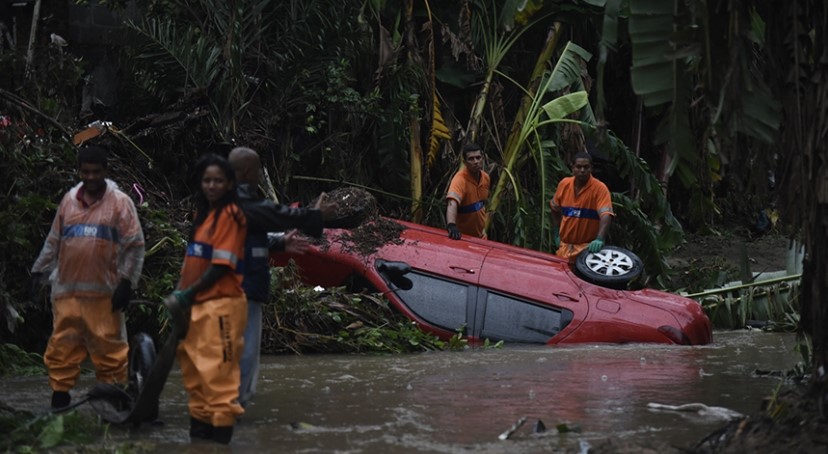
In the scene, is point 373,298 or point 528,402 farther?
point 373,298

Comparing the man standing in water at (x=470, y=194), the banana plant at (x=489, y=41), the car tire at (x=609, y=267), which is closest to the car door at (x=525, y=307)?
the car tire at (x=609, y=267)

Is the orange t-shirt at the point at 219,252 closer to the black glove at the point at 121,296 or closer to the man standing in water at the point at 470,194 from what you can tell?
the black glove at the point at 121,296

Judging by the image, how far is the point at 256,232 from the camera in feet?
23.5

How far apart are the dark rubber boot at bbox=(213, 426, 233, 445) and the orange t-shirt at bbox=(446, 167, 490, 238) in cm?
667

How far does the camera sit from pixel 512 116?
17609 millimetres

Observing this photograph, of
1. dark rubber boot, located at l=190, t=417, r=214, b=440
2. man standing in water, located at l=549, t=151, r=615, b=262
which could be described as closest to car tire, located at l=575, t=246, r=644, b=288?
man standing in water, located at l=549, t=151, r=615, b=262

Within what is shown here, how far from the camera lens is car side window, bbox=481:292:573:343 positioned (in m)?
10.9

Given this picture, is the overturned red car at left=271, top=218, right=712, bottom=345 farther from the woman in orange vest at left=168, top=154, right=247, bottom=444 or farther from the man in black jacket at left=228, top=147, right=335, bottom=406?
the woman in orange vest at left=168, top=154, right=247, bottom=444

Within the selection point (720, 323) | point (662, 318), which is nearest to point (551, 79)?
point (720, 323)

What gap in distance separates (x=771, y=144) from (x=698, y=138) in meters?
4.31

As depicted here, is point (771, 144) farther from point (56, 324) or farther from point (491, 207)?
point (491, 207)

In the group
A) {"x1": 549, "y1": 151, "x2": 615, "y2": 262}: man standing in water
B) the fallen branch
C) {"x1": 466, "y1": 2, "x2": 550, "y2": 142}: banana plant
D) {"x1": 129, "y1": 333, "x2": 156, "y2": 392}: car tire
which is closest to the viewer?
{"x1": 129, "y1": 333, "x2": 156, "y2": 392}: car tire

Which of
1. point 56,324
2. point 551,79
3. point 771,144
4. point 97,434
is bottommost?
point 97,434

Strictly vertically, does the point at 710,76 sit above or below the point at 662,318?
above
